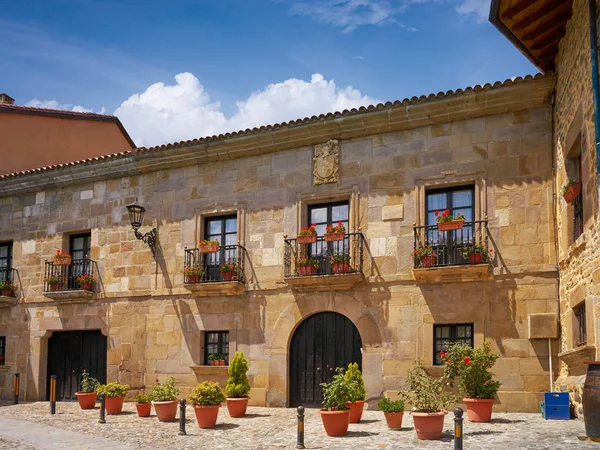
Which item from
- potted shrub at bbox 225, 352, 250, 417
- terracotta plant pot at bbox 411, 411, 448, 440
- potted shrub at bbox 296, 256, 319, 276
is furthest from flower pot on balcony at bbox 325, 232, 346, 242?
terracotta plant pot at bbox 411, 411, 448, 440

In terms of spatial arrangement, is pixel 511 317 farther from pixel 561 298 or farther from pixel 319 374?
pixel 319 374

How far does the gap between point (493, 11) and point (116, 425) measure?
32.5 ft

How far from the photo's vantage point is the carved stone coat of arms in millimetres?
14906

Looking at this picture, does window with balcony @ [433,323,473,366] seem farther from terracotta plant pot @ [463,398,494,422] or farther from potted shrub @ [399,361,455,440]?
potted shrub @ [399,361,455,440]

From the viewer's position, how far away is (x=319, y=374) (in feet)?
47.9

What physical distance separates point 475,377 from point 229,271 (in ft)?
19.5

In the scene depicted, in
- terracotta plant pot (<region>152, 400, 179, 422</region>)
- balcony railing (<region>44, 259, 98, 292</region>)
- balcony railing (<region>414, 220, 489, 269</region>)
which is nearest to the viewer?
balcony railing (<region>414, 220, 489, 269</region>)

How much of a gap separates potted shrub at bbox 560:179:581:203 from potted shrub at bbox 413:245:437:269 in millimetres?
2750

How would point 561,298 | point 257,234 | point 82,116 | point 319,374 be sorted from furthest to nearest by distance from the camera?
point 82,116, point 257,234, point 319,374, point 561,298

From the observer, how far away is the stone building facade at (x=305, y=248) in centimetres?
1303

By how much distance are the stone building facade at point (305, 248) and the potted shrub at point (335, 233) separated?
23 cm

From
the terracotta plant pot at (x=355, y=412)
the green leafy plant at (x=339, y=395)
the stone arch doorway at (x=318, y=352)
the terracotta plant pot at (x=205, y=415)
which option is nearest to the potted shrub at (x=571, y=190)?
the green leafy plant at (x=339, y=395)

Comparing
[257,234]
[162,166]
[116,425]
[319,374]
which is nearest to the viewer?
[116,425]

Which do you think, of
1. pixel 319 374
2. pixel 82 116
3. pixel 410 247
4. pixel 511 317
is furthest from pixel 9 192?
pixel 511 317
